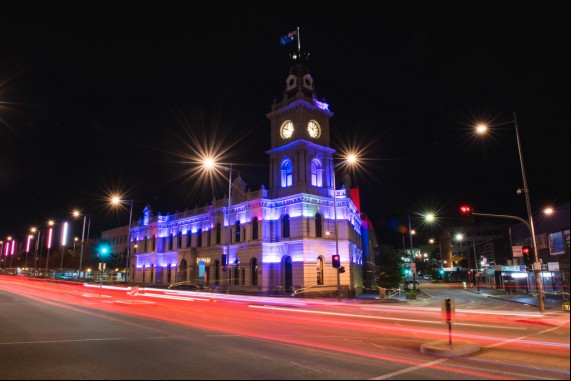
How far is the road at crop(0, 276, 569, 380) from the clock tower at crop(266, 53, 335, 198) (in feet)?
92.4

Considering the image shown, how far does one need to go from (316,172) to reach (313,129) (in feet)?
17.2

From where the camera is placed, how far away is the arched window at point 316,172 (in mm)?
46531

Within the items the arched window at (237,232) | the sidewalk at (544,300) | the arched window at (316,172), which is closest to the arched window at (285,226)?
the arched window at (316,172)

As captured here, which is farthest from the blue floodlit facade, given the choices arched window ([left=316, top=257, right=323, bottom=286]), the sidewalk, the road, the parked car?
the road

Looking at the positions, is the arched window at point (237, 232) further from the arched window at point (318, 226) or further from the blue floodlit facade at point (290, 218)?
the arched window at point (318, 226)

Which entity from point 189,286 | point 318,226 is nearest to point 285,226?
point 318,226

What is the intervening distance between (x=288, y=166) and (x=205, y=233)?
16.5 metres

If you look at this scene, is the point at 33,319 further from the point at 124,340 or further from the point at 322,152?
the point at 322,152

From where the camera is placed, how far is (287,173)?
155 ft

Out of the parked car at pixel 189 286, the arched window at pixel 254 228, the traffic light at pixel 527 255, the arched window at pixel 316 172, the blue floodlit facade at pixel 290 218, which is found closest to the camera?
the traffic light at pixel 527 255

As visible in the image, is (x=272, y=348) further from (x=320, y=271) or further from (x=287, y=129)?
(x=287, y=129)

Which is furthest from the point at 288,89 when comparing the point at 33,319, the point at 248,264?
the point at 33,319

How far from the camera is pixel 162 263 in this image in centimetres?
6412

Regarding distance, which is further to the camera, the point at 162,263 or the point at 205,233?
the point at 162,263
